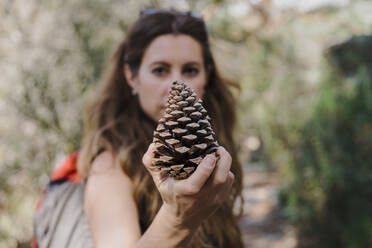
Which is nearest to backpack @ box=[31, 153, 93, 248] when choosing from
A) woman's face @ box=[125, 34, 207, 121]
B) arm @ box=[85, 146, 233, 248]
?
arm @ box=[85, 146, 233, 248]

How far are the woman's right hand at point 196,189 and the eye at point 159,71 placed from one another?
78 cm

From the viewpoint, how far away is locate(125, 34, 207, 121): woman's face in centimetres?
158

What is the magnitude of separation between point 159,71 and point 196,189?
92cm

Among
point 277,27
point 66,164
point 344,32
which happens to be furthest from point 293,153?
point 344,32

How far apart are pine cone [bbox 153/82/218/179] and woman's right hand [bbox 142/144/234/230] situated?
3 cm

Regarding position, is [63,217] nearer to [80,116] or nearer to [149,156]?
[149,156]

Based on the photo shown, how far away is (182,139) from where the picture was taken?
33.9 inches

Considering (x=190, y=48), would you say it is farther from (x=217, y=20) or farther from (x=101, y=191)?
(x=217, y=20)

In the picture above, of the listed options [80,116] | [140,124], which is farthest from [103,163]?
[80,116]

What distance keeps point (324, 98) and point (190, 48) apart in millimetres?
2950

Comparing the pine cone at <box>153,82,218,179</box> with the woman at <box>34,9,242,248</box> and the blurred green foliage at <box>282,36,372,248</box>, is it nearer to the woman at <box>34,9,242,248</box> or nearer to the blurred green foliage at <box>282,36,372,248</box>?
the woman at <box>34,9,242,248</box>

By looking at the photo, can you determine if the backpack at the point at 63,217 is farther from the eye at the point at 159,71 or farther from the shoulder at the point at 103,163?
the eye at the point at 159,71

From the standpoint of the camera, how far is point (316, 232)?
414 cm

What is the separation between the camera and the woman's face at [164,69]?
1583 millimetres
